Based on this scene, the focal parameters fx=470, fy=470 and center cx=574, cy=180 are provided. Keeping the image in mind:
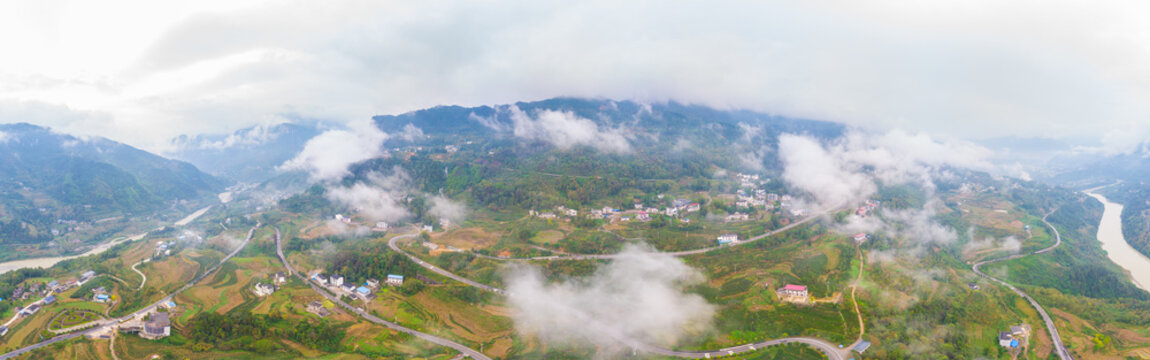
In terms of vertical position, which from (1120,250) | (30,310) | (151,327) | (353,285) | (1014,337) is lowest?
(1120,250)

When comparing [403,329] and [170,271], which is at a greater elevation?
[170,271]

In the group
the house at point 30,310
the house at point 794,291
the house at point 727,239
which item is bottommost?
the house at point 794,291

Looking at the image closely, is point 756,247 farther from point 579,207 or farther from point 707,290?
point 579,207

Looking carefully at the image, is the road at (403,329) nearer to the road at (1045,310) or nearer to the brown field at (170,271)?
the brown field at (170,271)

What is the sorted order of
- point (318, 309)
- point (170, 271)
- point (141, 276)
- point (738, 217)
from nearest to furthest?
point (318, 309) → point (141, 276) → point (170, 271) → point (738, 217)

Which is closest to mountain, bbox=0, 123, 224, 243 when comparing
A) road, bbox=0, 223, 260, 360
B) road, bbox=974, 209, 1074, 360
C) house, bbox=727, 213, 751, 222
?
road, bbox=0, 223, 260, 360

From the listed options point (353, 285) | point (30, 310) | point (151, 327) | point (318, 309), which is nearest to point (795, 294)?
point (353, 285)

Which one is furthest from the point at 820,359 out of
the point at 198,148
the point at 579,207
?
the point at 198,148

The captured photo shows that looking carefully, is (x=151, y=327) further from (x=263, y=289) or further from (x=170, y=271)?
(x=170, y=271)

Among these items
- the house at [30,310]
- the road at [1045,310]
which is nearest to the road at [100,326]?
the house at [30,310]
